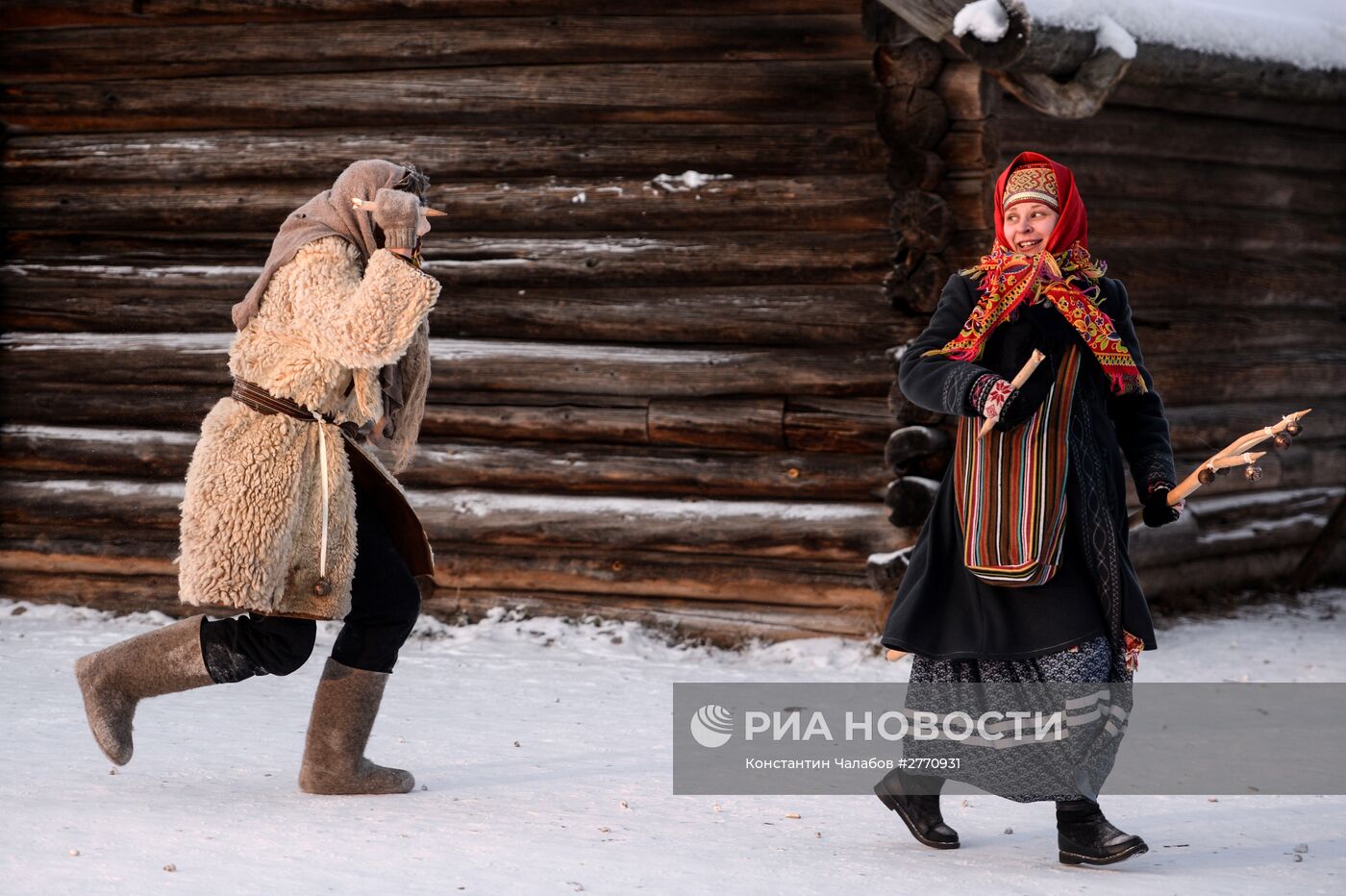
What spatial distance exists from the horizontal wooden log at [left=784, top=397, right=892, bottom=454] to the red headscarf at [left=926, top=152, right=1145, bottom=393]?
2612 mm

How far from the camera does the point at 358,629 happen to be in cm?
388

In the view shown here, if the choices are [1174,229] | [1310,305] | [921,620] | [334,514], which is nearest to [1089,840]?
[921,620]

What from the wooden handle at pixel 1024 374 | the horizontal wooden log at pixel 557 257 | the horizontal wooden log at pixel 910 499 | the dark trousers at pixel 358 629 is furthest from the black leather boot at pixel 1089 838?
the horizontal wooden log at pixel 557 257

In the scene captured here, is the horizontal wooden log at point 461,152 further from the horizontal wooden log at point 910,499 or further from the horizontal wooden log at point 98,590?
the horizontal wooden log at point 98,590

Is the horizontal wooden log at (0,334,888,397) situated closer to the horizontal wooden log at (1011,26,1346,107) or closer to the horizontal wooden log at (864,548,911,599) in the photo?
the horizontal wooden log at (864,548,911,599)

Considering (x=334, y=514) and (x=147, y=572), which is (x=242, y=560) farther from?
(x=147, y=572)

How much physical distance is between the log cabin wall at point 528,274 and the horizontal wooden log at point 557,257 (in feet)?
0.04

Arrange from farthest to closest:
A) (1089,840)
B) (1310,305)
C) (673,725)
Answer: (1310,305) → (673,725) → (1089,840)

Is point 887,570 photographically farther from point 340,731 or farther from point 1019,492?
point 340,731

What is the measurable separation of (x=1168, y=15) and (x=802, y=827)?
13.2 feet

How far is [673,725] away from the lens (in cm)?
515

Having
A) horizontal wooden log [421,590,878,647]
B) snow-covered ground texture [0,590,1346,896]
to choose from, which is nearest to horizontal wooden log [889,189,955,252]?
horizontal wooden log [421,590,878,647]

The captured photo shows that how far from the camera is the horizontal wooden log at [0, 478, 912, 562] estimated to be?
640cm

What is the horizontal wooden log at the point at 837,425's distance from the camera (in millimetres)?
6316
